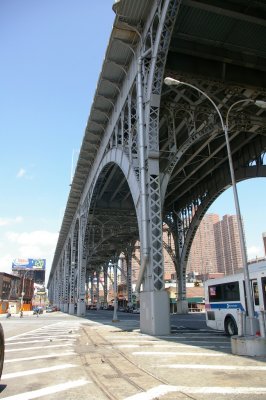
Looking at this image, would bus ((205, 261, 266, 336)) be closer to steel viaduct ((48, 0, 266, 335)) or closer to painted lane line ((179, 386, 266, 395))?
steel viaduct ((48, 0, 266, 335))

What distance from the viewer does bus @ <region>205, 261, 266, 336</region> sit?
1520 cm

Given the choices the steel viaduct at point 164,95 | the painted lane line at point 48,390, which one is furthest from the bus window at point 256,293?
the painted lane line at point 48,390

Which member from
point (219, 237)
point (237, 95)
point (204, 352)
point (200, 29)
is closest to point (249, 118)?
point (237, 95)

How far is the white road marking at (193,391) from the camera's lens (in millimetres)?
6473

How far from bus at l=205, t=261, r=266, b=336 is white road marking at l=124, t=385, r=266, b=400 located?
331 inches

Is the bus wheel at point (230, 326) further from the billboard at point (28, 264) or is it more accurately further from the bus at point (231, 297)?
the billboard at point (28, 264)

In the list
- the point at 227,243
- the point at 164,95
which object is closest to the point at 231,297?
the point at 164,95

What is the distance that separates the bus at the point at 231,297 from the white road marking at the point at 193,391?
27.6ft

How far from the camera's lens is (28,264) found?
172375 mm

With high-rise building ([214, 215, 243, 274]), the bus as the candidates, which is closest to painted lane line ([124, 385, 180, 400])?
the bus

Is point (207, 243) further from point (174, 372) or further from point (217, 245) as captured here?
point (174, 372)

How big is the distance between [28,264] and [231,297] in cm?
16551

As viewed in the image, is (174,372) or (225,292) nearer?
(174,372)

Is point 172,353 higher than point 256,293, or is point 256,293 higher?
point 256,293
